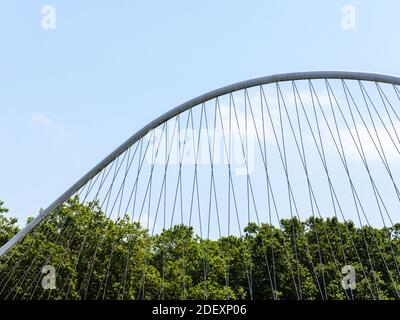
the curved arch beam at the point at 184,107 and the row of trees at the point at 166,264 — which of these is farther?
the row of trees at the point at 166,264

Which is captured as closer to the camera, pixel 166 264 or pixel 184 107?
pixel 184 107

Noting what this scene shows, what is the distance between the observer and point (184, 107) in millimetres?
18766

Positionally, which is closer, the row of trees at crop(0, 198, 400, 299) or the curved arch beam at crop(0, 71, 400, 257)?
the curved arch beam at crop(0, 71, 400, 257)

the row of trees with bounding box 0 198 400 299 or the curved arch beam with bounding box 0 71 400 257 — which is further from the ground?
the row of trees with bounding box 0 198 400 299

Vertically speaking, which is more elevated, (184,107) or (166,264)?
(166,264)

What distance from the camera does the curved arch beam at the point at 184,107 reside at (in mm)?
16891

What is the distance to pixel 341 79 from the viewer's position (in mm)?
17453

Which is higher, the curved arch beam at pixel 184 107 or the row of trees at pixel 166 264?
the row of trees at pixel 166 264

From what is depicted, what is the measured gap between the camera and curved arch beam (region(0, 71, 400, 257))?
16891mm
